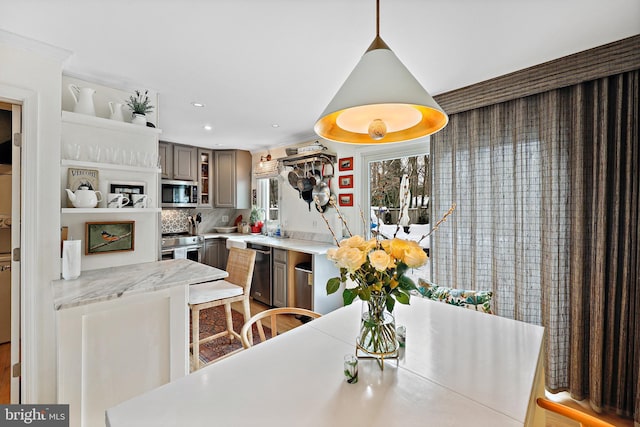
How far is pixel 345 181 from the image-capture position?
3.73 m

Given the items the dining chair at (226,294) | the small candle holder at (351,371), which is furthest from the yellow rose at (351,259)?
the dining chair at (226,294)

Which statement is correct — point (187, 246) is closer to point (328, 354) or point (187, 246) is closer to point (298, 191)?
point (298, 191)

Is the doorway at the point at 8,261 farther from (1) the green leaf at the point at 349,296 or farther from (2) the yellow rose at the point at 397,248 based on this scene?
(2) the yellow rose at the point at 397,248

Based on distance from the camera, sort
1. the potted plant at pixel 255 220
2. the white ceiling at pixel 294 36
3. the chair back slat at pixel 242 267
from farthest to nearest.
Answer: the potted plant at pixel 255 220 < the chair back slat at pixel 242 267 < the white ceiling at pixel 294 36

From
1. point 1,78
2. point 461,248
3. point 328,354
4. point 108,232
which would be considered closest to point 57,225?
point 108,232

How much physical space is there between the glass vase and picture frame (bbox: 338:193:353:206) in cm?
263

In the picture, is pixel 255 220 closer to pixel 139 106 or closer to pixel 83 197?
pixel 139 106

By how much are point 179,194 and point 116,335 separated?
10.5 ft

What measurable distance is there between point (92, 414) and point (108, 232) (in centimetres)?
122

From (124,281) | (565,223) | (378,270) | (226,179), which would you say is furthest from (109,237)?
(565,223)

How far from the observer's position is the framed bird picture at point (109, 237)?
7.04 ft

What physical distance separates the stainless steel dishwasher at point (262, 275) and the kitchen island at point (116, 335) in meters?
1.86

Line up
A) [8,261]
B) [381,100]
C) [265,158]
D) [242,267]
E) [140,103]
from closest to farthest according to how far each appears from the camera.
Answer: [381,100], [140,103], [242,267], [8,261], [265,158]

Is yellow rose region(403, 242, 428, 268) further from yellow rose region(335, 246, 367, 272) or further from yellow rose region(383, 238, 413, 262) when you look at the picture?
yellow rose region(335, 246, 367, 272)
